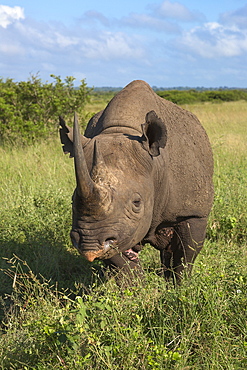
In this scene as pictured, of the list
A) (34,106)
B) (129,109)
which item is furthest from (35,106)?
(129,109)

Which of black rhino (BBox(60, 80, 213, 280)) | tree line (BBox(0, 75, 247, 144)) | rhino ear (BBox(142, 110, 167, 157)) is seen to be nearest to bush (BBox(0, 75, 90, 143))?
tree line (BBox(0, 75, 247, 144))

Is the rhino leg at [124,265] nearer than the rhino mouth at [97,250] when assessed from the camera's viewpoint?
No

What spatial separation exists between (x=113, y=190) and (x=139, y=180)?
31 centimetres

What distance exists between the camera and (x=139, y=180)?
11.4ft

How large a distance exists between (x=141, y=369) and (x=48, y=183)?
15.8ft

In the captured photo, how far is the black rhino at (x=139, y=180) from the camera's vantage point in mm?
3168

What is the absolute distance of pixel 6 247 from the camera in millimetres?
5691

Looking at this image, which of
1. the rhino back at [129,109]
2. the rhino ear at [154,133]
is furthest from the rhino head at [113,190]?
the rhino back at [129,109]

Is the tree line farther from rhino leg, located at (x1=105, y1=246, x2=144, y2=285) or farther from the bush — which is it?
rhino leg, located at (x1=105, y1=246, x2=144, y2=285)

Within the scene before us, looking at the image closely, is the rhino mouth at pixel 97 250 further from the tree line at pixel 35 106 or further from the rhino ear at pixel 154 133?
the tree line at pixel 35 106

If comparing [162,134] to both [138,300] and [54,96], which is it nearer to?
[138,300]

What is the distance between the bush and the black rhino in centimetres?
623

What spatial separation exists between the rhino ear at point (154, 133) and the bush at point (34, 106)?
726cm

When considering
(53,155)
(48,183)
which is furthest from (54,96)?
(48,183)
